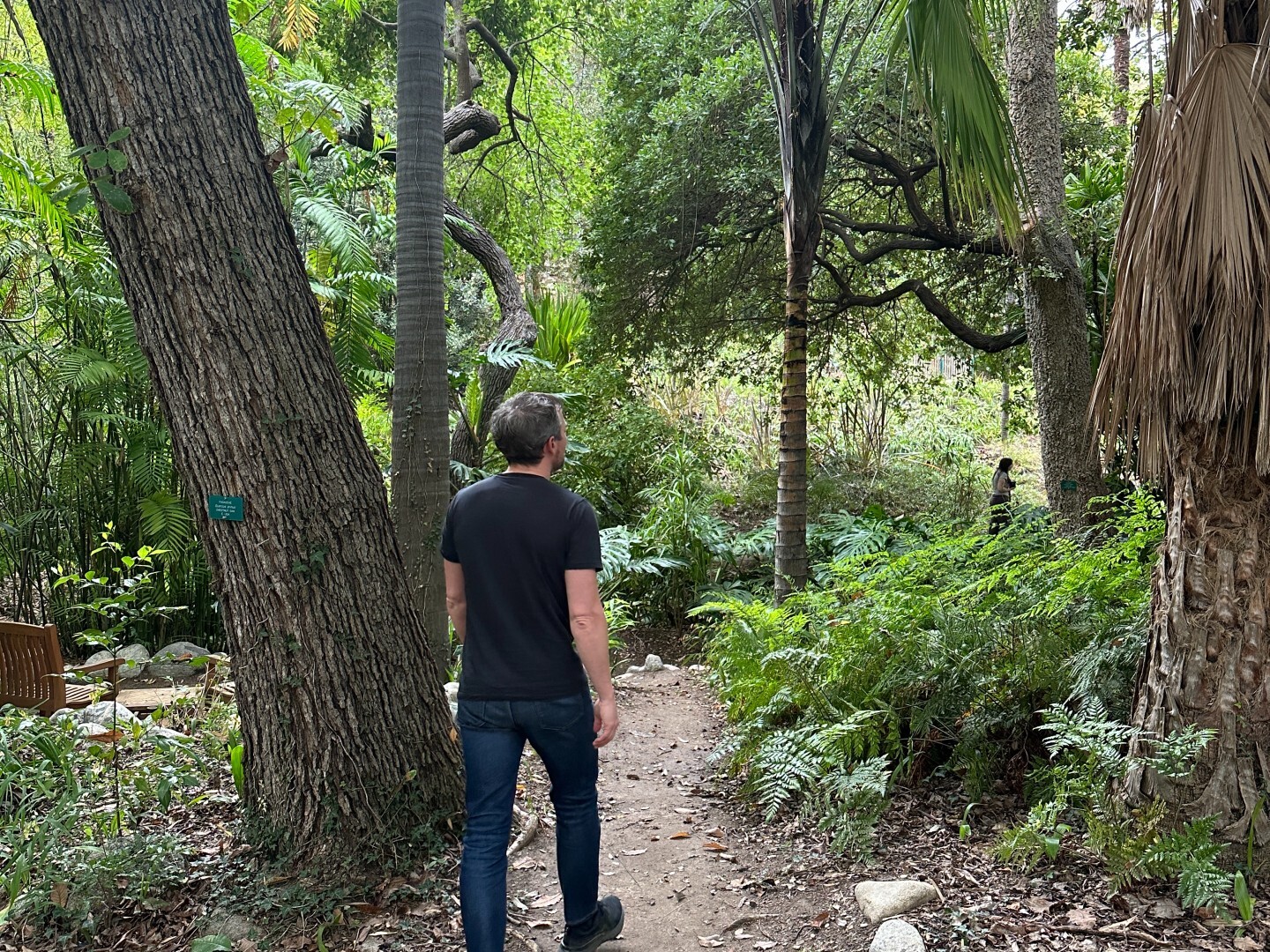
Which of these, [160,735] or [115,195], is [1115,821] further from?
[115,195]

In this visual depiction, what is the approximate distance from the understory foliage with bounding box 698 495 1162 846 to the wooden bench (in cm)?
342

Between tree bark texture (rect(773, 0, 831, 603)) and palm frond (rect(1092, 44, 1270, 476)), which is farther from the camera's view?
tree bark texture (rect(773, 0, 831, 603))

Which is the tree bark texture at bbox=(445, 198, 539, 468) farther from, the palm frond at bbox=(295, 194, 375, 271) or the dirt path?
the dirt path

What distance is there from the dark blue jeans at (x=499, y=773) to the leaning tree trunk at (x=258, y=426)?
701 mm

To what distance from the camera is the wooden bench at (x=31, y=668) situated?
467cm

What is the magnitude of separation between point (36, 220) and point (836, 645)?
6254 millimetres

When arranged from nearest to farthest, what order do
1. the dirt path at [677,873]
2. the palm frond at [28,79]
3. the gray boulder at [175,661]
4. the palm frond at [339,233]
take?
the dirt path at [677,873] → the palm frond at [28,79] → the gray boulder at [175,661] → the palm frond at [339,233]

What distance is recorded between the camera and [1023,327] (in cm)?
974

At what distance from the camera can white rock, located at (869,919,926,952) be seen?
2.83 meters

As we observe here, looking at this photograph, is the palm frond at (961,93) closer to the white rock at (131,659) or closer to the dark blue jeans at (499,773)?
the dark blue jeans at (499,773)

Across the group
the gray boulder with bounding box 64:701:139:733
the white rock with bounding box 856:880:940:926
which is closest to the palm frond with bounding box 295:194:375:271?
the gray boulder with bounding box 64:701:139:733

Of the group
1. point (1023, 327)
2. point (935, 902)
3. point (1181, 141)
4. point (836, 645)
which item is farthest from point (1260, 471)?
point (1023, 327)

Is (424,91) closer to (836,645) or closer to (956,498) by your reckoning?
(836,645)

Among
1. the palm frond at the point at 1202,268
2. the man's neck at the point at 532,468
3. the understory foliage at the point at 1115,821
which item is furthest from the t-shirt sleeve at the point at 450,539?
the palm frond at the point at 1202,268
